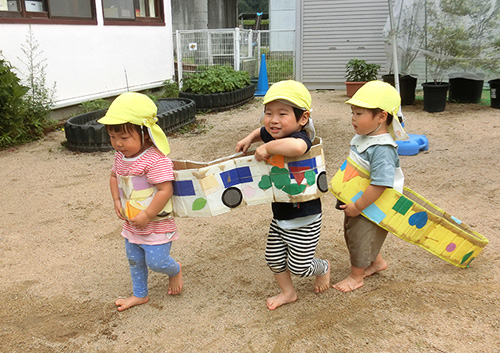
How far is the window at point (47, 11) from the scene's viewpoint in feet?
22.5

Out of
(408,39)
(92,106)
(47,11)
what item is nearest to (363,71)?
(408,39)

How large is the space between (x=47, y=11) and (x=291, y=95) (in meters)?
6.85

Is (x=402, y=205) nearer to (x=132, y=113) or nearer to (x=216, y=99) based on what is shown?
(x=132, y=113)

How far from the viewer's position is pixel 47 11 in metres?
7.51

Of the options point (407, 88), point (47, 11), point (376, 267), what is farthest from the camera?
point (407, 88)

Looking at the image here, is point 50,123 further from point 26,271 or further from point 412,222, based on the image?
point 412,222

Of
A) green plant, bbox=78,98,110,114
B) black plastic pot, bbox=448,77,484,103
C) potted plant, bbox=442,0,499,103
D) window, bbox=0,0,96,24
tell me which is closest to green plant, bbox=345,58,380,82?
black plastic pot, bbox=448,77,484,103

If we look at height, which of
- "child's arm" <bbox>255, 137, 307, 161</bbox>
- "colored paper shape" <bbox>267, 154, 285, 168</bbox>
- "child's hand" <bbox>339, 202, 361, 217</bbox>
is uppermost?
"child's arm" <bbox>255, 137, 307, 161</bbox>

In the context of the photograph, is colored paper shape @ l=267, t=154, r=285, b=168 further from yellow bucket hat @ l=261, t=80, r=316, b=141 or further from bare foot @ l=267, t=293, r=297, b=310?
bare foot @ l=267, t=293, r=297, b=310

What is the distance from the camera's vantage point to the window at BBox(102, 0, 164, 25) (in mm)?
8992

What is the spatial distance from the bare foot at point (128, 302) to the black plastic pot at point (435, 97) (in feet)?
26.1

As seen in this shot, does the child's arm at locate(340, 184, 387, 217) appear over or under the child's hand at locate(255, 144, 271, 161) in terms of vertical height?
under

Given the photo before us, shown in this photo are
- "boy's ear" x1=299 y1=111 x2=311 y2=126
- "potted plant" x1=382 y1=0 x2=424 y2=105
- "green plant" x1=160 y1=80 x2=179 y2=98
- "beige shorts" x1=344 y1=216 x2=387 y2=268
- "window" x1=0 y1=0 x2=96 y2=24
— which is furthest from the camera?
"green plant" x1=160 y1=80 x2=179 y2=98

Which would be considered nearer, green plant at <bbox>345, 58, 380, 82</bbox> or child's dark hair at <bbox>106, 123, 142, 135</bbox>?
child's dark hair at <bbox>106, 123, 142, 135</bbox>
